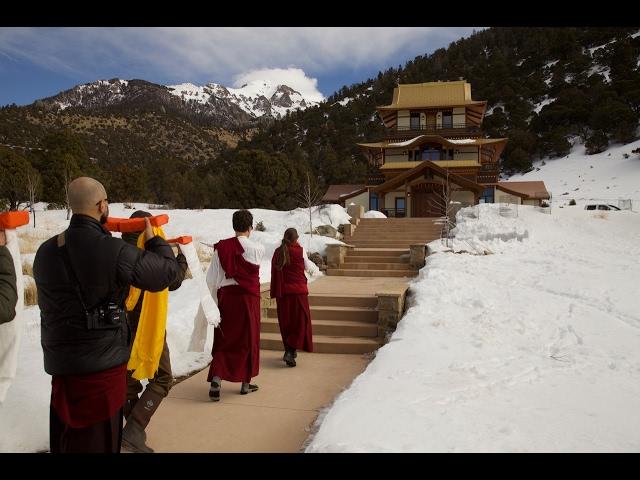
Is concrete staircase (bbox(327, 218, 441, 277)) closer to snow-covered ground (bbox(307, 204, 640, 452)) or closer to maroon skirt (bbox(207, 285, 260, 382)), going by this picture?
snow-covered ground (bbox(307, 204, 640, 452))

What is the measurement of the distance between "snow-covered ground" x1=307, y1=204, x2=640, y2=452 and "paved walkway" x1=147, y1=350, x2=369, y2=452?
0.54m

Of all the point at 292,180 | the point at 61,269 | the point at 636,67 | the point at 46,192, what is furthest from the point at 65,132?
the point at 636,67

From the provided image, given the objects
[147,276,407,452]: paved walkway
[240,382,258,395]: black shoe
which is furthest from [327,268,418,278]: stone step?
[240,382,258,395]: black shoe

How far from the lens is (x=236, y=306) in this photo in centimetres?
476

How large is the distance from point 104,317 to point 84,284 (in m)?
0.21

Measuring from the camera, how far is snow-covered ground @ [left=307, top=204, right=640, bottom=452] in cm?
342

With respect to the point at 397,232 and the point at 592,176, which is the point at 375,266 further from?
the point at 592,176

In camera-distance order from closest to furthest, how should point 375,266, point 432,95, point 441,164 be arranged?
point 375,266 → point 441,164 → point 432,95

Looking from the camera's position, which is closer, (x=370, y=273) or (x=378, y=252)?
(x=370, y=273)

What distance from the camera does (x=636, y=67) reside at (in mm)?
57906

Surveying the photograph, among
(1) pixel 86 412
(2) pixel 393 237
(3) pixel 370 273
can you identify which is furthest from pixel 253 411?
(2) pixel 393 237

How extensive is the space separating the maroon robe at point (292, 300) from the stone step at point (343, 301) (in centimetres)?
208

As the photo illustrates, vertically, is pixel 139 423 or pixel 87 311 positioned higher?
pixel 87 311
